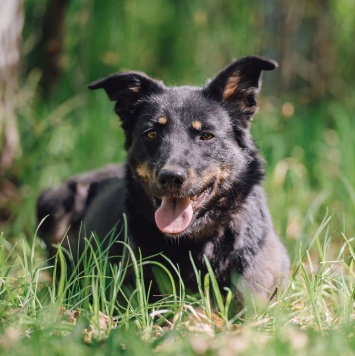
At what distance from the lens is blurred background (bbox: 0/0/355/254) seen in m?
5.34

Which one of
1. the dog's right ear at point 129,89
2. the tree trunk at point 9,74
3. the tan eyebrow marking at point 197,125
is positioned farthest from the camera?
the tree trunk at point 9,74

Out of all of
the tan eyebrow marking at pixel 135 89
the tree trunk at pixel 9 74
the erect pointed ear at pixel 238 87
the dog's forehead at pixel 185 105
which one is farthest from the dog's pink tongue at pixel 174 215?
the tree trunk at pixel 9 74

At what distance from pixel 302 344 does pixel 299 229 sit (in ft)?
7.66

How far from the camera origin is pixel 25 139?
582cm

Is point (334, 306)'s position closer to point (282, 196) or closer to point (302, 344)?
point (302, 344)

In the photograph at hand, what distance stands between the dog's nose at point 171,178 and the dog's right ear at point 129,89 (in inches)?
32.8

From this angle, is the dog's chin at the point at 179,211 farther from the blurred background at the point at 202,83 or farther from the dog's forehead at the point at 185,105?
the blurred background at the point at 202,83

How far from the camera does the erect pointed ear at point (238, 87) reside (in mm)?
3914

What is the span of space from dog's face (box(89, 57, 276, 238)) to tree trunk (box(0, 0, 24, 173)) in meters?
1.75

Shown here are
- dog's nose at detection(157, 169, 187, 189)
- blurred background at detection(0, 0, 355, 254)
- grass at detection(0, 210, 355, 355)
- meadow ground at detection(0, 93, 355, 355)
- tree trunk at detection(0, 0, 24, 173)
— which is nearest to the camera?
grass at detection(0, 210, 355, 355)

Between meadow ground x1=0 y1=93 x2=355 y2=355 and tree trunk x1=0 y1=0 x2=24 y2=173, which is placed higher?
tree trunk x1=0 y1=0 x2=24 y2=173

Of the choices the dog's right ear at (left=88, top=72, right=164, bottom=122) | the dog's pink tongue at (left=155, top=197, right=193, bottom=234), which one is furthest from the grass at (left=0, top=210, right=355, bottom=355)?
the dog's right ear at (left=88, top=72, right=164, bottom=122)

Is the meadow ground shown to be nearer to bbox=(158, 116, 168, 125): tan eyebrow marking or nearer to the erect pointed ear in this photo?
the erect pointed ear

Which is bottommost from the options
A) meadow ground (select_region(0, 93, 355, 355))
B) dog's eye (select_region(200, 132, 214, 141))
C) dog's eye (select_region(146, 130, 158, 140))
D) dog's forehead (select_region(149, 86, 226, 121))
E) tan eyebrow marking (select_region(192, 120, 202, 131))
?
meadow ground (select_region(0, 93, 355, 355))
